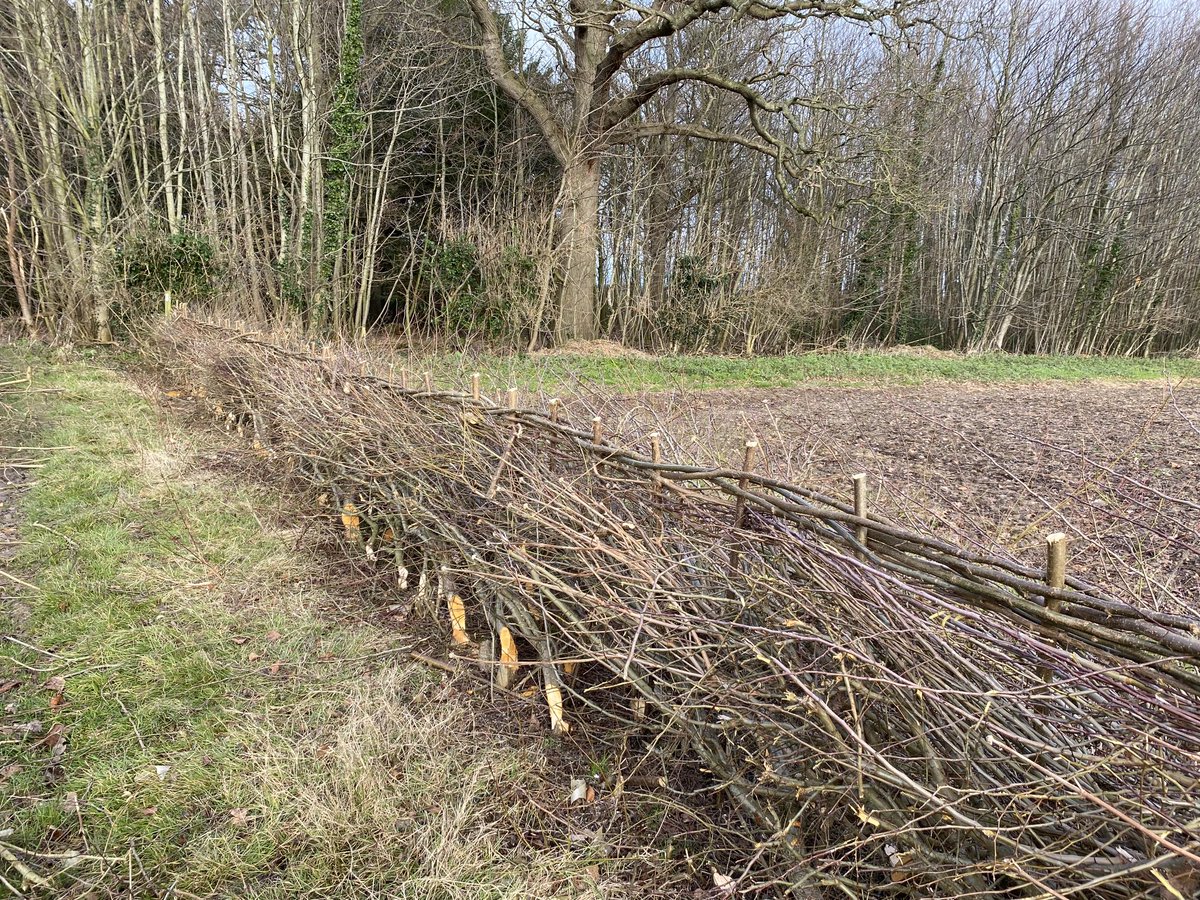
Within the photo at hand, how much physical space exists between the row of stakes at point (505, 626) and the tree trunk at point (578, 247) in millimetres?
11213

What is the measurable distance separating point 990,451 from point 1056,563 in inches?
268

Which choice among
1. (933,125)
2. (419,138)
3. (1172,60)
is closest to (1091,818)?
(419,138)

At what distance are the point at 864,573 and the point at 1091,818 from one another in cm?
63

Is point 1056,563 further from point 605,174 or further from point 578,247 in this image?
point 605,174

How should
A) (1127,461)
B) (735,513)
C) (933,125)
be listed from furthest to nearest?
1. (933,125)
2. (1127,461)
3. (735,513)

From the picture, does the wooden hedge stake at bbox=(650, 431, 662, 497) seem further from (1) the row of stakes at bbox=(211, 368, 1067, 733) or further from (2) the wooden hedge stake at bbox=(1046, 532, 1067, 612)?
(2) the wooden hedge stake at bbox=(1046, 532, 1067, 612)

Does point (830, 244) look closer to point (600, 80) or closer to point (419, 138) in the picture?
point (600, 80)

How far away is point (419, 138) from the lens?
16578mm

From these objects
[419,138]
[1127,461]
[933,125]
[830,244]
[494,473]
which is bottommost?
[1127,461]

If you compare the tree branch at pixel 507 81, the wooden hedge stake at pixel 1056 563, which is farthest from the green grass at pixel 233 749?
the tree branch at pixel 507 81

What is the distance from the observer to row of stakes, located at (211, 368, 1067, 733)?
1.45 meters

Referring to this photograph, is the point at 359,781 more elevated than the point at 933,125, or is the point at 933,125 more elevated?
the point at 933,125

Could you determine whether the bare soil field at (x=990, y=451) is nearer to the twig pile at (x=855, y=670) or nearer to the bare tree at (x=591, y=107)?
the twig pile at (x=855, y=670)

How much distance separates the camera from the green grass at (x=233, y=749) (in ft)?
6.41
